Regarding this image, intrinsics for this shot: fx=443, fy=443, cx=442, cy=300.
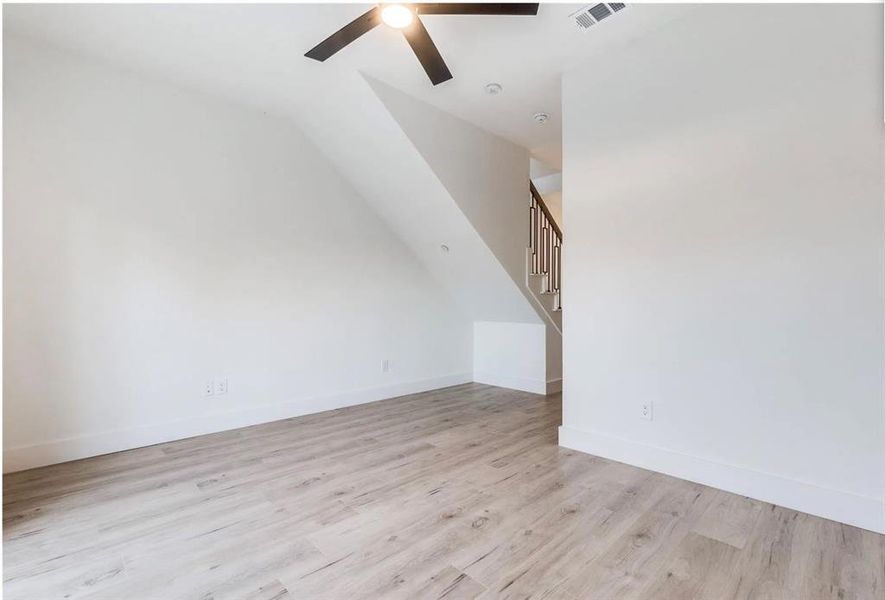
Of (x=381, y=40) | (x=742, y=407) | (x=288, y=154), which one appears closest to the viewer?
(x=742, y=407)

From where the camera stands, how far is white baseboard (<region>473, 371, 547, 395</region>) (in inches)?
188

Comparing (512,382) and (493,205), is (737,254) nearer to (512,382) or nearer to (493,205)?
(493,205)

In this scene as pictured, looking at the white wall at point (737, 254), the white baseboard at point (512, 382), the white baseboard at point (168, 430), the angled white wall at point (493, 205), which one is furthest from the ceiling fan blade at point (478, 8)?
the white baseboard at point (512, 382)

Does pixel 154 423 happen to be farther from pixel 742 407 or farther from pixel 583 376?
pixel 742 407

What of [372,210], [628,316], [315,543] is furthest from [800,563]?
[372,210]

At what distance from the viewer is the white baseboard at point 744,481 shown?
203 centimetres

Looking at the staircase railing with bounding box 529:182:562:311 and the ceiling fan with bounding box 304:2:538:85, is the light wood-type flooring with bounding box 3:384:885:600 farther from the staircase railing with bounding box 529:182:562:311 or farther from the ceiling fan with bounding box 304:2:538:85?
the ceiling fan with bounding box 304:2:538:85

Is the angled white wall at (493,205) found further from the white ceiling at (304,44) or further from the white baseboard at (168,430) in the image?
the white baseboard at (168,430)

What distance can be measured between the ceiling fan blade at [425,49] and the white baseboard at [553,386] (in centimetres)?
330

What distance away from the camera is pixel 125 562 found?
181cm

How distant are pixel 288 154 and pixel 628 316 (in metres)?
3.08

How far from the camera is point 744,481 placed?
2336 mm

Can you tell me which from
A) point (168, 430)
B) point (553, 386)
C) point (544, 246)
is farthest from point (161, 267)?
point (553, 386)

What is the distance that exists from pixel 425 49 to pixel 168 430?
3.08m
